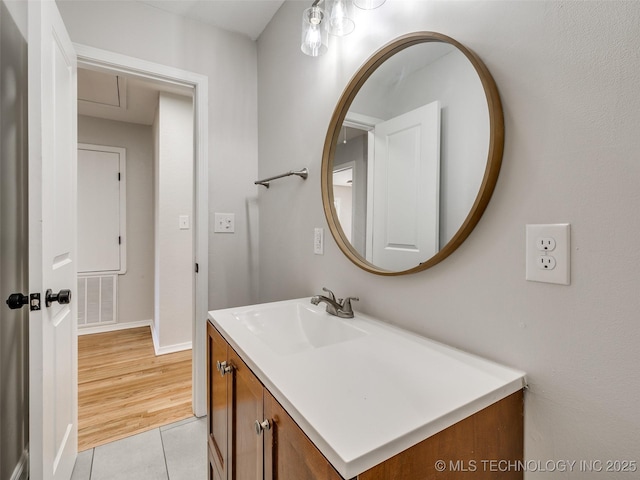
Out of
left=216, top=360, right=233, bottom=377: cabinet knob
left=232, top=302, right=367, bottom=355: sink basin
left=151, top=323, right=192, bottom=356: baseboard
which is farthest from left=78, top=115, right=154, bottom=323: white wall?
left=216, top=360, right=233, bottom=377: cabinet knob

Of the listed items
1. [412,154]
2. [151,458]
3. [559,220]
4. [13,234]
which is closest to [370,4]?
[412,154]

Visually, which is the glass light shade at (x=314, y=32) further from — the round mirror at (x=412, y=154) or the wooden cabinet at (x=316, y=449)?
the wooden cabinet at (x=316, y=449)

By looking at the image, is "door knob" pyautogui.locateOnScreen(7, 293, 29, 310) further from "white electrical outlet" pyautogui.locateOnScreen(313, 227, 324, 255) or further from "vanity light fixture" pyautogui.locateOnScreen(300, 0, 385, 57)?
"vanity light fixture" pyautogui.locateOnScreen(300, 0, 385, 57)

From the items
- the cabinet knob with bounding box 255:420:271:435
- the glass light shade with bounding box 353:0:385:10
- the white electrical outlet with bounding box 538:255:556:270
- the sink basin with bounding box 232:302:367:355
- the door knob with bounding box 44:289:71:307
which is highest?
the glass light shade with bounding box 353:0:385:10

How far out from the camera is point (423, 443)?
500mm

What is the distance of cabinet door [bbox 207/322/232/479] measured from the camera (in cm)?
95

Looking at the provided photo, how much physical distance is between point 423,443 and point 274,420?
0.95 feet

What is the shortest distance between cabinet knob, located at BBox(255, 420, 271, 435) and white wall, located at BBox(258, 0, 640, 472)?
509 mm

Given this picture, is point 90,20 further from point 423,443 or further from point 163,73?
point 423,443

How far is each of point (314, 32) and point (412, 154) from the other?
2.20ft

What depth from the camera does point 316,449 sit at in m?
0.48

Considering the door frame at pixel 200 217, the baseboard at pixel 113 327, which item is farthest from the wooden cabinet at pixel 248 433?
the baseboard at pixel 113 327

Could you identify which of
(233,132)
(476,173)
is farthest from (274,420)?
(233,132)

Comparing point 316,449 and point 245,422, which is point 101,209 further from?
point 316,449
